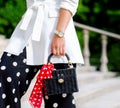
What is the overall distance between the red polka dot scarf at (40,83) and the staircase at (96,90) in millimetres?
2411

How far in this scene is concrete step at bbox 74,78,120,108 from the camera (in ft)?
22.3

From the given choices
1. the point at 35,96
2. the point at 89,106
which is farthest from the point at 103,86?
the point at 35,96

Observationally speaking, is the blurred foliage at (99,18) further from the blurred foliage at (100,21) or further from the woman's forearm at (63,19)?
the woman's forearm at (63,19)

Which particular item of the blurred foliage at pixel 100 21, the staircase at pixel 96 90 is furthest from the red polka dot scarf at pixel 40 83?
the blurred foliage at pixel 100 21

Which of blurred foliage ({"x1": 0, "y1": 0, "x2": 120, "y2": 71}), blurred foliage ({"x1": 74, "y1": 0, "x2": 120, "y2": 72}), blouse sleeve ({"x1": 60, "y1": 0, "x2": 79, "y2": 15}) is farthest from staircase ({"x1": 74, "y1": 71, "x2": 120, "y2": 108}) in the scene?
blouse sleeve ({"x1": 60, "y1": 0, "x2": 79, "y2": 15})

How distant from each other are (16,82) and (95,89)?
456cm

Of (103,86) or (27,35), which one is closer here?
(27,35)

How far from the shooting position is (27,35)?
10.1ft

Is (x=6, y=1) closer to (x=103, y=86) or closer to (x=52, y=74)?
(x=103, y=86)

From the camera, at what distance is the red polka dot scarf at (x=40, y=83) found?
117 inches

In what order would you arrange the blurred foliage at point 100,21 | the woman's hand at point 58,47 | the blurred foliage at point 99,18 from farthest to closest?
the blurred foliage at point 99,18 < the blurred foliage at point 100,21 < the woman's hand at point 58,47

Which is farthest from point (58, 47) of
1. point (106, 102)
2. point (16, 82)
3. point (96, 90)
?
point (96, 90)

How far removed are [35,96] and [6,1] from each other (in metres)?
7.37

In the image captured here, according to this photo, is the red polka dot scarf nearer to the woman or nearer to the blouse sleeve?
the woman
